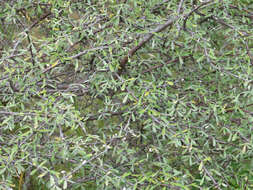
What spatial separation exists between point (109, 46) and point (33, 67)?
0.47m

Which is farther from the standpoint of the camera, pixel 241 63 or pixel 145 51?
pixel 145 51

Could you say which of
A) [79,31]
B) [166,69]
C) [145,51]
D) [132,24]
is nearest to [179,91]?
[166,69]

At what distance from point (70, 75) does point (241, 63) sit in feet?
4.09

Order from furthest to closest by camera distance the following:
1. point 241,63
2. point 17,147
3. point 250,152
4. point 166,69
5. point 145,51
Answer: point 145,51 → point 166,69 → point 241,63 → point 250,152 → point 17,147

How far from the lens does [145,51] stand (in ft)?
8.01

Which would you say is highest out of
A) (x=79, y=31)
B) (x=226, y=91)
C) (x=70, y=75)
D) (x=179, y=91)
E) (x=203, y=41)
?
(x=79, y=31)

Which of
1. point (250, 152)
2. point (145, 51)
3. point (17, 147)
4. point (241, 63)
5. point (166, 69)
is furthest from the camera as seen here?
point (145, 51)

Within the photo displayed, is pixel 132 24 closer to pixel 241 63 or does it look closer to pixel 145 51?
pixel 145 51

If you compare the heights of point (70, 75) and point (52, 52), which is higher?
point (52, 52)

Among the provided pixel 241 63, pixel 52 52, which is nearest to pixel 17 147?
pixel 52 52

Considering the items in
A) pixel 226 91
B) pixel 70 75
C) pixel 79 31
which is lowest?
pixel 226 91

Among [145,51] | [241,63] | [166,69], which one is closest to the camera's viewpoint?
[241,63]

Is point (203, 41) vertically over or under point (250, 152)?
over

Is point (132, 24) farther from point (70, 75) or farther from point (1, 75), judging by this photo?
point (1, 75)
